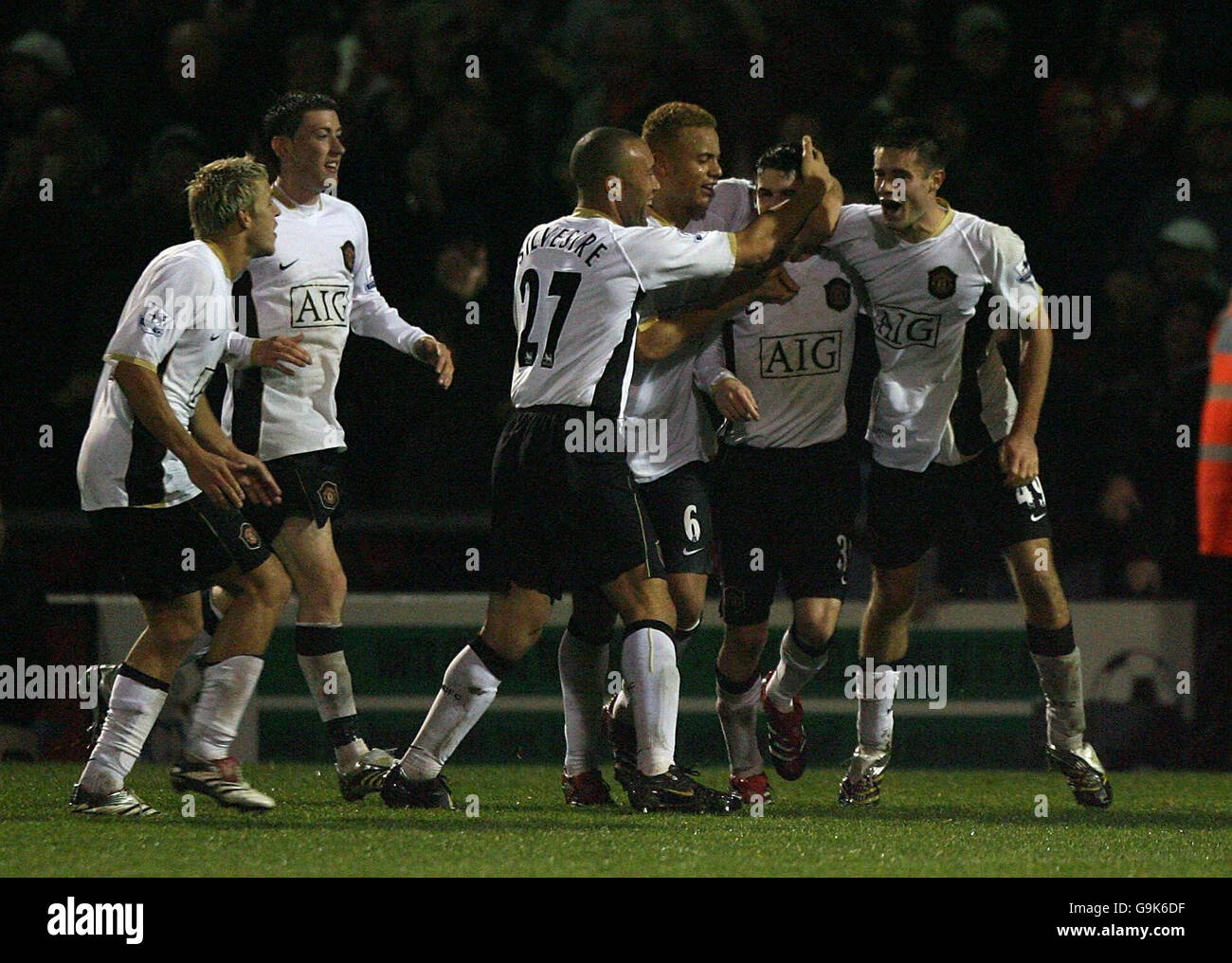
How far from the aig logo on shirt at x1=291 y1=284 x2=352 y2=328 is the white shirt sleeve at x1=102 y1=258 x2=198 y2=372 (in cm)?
79

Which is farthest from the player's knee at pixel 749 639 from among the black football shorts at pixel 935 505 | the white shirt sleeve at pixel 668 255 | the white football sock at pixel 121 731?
the white football sock at pixel 121 731

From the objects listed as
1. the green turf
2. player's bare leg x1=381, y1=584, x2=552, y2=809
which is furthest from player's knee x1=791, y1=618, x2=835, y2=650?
player's bare leg x1=381, y1=584, x2=552, y2=809

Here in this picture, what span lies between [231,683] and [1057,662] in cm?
267

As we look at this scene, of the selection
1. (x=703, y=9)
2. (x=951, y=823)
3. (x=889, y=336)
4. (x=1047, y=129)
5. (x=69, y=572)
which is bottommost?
(x=951, y=823)

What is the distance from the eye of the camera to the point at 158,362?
6027 millimetres

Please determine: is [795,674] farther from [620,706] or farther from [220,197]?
[220,197]

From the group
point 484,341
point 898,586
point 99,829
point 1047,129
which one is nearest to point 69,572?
point 484,341

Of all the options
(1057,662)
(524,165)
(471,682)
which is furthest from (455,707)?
(524,165)

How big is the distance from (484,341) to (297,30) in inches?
102

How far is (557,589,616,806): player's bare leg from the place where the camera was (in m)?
6.60

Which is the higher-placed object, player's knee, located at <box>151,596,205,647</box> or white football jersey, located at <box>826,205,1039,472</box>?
white football jersey, located at <box>826,205,1039,472</box>

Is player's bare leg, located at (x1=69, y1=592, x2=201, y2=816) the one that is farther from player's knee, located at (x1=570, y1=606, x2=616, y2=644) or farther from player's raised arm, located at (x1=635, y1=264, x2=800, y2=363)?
player's raised arm, located at (x1=635, y1=264, x2=800, y2=363)

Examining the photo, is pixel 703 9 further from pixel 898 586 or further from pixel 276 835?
pixel 276 835

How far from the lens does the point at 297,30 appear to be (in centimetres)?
1077
